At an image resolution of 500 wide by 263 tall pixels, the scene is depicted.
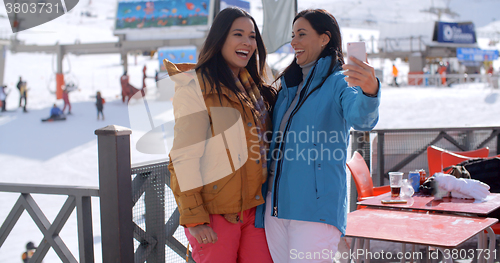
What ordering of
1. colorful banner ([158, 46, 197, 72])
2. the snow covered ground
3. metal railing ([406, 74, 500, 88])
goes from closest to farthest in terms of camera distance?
1. the snow covered ground
2. metal railing ([406, 74, 500, 88])
3. colorful banner ([158, 46, 197, 72])

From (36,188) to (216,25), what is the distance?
5.96ft

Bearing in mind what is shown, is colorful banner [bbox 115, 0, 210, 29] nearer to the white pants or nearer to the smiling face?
the smiling face

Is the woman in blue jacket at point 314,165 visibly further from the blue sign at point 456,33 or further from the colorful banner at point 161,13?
the blue sign at point 456,33

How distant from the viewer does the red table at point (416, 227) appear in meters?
2.20

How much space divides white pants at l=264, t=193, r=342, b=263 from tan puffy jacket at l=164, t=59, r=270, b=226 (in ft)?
0.61

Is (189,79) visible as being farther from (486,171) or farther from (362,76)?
(486,171)

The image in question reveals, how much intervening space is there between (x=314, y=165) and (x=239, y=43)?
700mm

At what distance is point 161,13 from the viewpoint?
81.9 ft

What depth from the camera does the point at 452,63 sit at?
3784cm

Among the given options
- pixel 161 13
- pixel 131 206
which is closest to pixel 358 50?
pixel 131 206

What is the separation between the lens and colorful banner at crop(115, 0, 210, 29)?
2420cm

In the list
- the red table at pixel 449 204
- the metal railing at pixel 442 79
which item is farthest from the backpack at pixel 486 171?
the metal railing at pixel 442 79

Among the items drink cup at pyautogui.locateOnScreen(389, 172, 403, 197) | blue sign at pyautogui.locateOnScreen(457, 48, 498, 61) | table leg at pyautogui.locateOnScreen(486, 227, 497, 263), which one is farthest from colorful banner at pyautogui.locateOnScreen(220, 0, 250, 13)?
blue sign at pyautogui.locateOnScreen(457, 48, 498, 61)

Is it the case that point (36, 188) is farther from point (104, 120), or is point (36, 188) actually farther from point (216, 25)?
point (104, 120)
